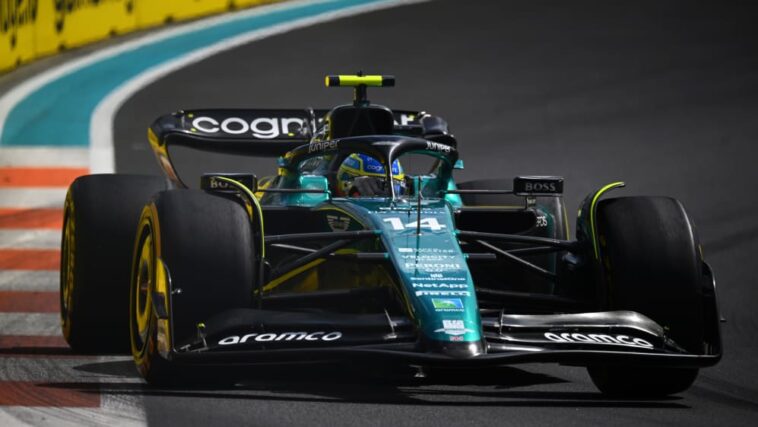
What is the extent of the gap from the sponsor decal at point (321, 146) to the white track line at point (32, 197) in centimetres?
513

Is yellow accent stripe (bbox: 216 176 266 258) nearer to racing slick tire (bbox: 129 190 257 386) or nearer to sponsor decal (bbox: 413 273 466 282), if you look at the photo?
racing slick tire (bbox: 129 190 257 386)

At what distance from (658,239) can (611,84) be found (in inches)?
435

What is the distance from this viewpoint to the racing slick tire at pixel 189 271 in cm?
686

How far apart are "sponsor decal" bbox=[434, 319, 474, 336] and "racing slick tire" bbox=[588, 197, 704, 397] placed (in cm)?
106

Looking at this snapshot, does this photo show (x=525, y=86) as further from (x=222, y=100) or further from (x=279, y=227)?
(x=279, y=227)

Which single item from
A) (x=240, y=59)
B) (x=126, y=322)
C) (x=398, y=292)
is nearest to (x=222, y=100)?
(x=240, y=59)

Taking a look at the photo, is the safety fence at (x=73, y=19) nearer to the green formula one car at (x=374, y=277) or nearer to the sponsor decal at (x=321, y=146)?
the green formula one car at (x=374, y=277)

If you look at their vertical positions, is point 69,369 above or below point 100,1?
below

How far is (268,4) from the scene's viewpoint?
76.3ft

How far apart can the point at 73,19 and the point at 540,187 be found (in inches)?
521

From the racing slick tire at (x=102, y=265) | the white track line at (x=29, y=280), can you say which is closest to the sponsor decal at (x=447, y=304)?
the racing slick tire at (x=102, y=265)

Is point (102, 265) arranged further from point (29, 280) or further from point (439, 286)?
point (29, 280)

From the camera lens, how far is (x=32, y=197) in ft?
44.7

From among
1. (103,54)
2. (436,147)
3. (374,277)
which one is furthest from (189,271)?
(103,54)
